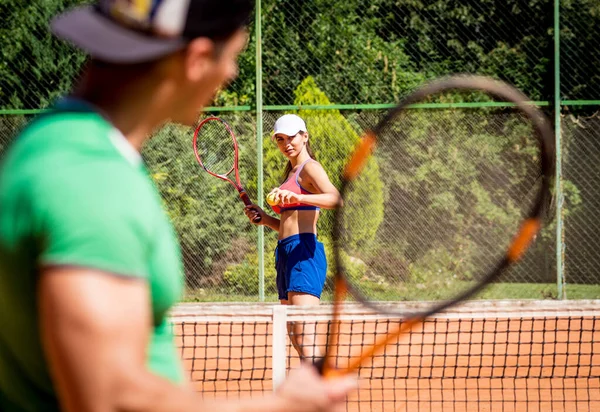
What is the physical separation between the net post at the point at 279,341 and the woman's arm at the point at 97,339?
4.06 meters

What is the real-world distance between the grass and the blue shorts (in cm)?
416

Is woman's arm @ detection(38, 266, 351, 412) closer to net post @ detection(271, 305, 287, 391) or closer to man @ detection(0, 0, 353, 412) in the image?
man @ detection(0, 0, 353, 412)

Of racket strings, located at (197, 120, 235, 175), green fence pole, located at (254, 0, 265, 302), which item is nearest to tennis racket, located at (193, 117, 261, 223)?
racket strings, located at (197, 120, 235, 175)

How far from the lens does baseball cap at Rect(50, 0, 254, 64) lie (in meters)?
1.28

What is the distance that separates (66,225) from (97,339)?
15 cm

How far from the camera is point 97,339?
1.14m

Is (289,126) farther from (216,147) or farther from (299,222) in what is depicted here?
(216,147)

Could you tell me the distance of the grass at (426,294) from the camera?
33.0 ft

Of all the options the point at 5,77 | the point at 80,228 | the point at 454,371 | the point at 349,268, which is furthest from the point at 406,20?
the point at 80,228

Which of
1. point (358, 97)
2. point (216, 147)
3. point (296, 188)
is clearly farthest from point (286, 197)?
point (358, 97)

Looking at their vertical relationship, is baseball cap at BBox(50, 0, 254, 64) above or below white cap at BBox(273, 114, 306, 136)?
below

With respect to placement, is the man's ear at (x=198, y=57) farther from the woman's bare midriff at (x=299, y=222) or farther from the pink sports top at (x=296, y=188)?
the woman's bare midriff at (x=299, y=222)

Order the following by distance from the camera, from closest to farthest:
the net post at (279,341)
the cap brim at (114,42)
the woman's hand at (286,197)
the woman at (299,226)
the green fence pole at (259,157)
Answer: the cap brim at (114,42) < the net post at (279,341) < the woman's hand at (286,197) < the woman at (299,226) < the green fence pole at (259,157)

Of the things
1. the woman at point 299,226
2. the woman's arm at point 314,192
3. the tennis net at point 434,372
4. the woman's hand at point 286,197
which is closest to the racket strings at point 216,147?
the tennis net at point 434,372
